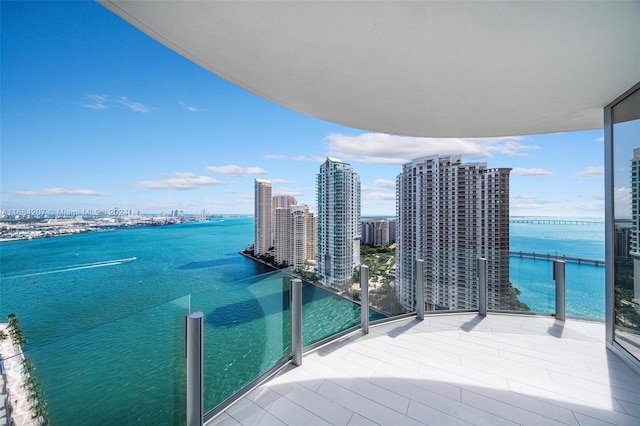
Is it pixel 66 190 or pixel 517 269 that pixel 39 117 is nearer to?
pixel 66 190

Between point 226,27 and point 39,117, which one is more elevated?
point 39,117

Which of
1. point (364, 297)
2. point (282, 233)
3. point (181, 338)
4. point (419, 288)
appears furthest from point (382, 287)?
point (282, 233)

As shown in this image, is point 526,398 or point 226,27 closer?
point 226,27

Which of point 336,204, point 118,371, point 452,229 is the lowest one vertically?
point 118,371

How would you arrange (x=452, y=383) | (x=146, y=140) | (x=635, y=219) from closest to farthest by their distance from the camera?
(x=452, y=383) → (x=635, y=219) → (x=146, y=140)

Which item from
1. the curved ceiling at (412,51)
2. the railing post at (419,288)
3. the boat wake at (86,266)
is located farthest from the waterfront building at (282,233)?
the boat wake at (86,266)

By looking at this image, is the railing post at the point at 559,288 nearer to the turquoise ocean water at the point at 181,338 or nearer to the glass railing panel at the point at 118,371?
the turquoise ocean water at the point at 181,338

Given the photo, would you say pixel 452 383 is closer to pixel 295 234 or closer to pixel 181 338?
pixel 181 338

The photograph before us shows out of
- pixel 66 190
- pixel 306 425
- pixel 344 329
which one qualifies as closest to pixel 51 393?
pixel 306 425
